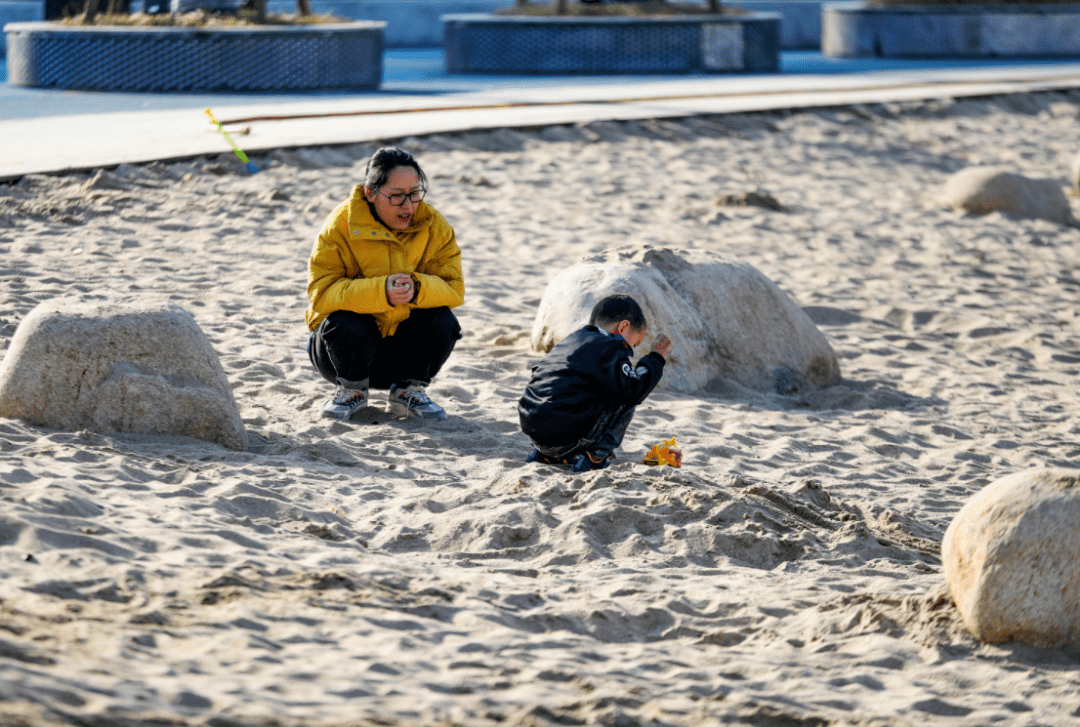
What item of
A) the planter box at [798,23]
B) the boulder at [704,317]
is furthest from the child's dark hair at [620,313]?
the planter box at [798,23]

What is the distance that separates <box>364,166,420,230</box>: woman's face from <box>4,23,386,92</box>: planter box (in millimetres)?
10274

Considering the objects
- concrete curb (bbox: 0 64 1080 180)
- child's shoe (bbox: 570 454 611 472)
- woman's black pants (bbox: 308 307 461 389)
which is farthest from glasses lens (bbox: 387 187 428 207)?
concrete curb (bbox: 0 64 1080 180)

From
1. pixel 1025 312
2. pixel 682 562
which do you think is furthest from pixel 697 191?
pixel 682 562

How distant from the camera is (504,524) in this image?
147 inches

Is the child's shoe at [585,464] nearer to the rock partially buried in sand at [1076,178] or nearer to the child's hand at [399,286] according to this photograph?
the child's hand at [399,286]

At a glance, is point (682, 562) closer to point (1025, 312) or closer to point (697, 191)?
point (1025, 312)

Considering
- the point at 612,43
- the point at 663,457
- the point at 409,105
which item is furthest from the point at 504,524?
the point at 612,43

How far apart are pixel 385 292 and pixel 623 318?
97cm

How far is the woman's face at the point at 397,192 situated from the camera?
446cm

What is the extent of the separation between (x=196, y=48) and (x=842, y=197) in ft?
25.7

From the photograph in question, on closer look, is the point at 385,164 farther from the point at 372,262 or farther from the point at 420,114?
the point at 420,114

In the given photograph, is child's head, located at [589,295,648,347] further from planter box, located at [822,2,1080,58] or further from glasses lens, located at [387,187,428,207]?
planter box, located at [822,2,1080,58]

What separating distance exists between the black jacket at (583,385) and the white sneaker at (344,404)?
92cm

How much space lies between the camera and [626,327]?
4.17 m
